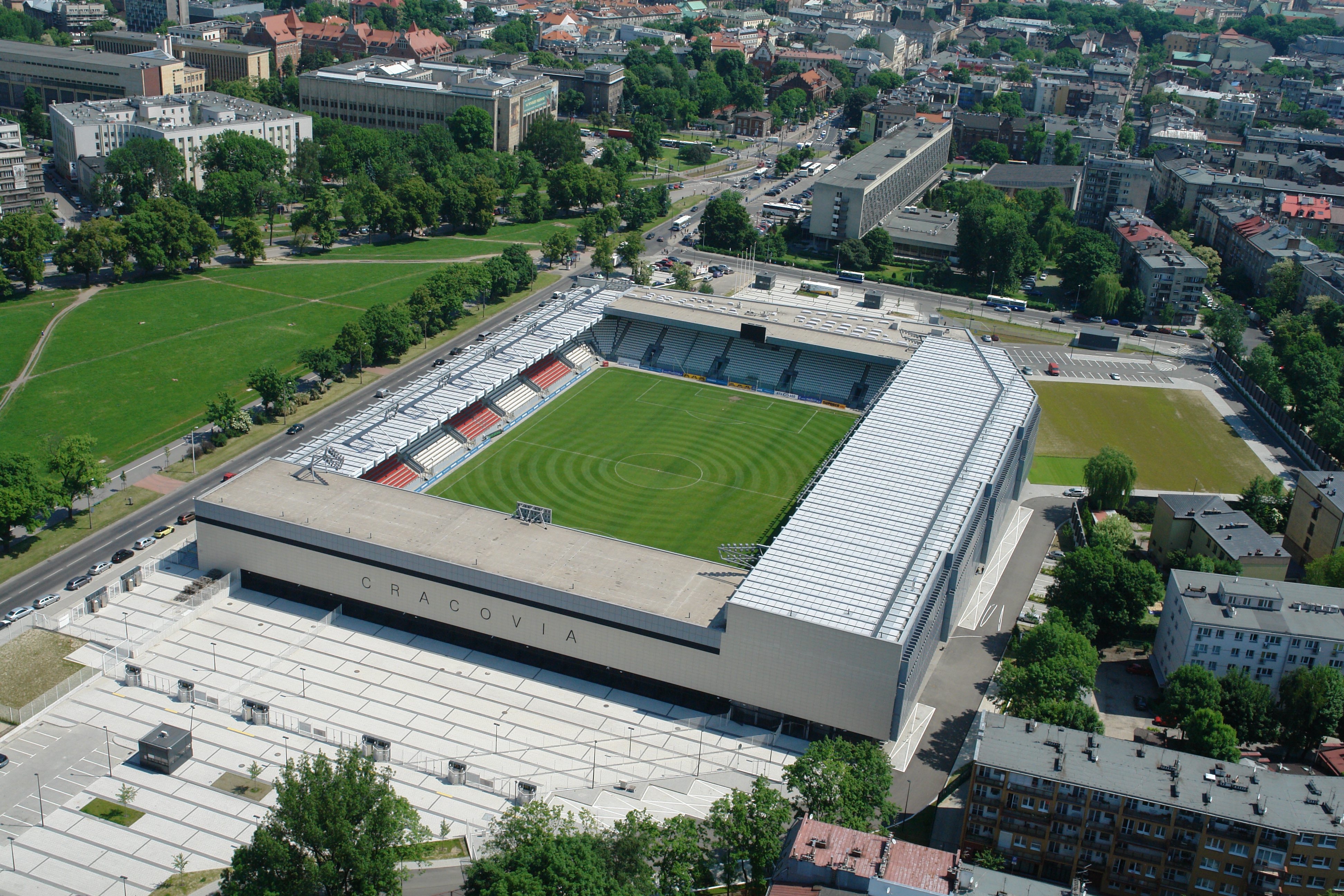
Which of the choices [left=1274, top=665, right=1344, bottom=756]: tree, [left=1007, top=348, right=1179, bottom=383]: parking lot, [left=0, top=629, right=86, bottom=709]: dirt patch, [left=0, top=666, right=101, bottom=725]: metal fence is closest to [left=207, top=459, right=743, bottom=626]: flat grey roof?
[left=0, top=629, right=86, bottom=709]: dirt patch

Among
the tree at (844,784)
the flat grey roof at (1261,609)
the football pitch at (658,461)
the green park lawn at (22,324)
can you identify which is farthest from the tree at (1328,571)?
the green park lawn at (22,324)

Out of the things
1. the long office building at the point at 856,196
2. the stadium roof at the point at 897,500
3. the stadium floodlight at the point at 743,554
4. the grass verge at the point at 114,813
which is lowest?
the grass verge at the point at 114,813

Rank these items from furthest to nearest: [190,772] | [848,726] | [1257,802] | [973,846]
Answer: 1. [848,726]
2. [190,772]
3. [973,846]
4. [1257,802]

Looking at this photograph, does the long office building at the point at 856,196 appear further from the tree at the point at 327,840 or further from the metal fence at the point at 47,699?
the tree at the point at 327,840

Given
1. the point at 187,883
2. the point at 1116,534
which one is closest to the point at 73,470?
the point at 187,883

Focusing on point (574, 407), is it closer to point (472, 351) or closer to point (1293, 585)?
point (472, 351)

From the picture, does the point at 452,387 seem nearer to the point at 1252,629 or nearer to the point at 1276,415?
the point at 1252,629

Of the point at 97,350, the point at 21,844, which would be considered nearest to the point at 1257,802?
the point at 21,844
